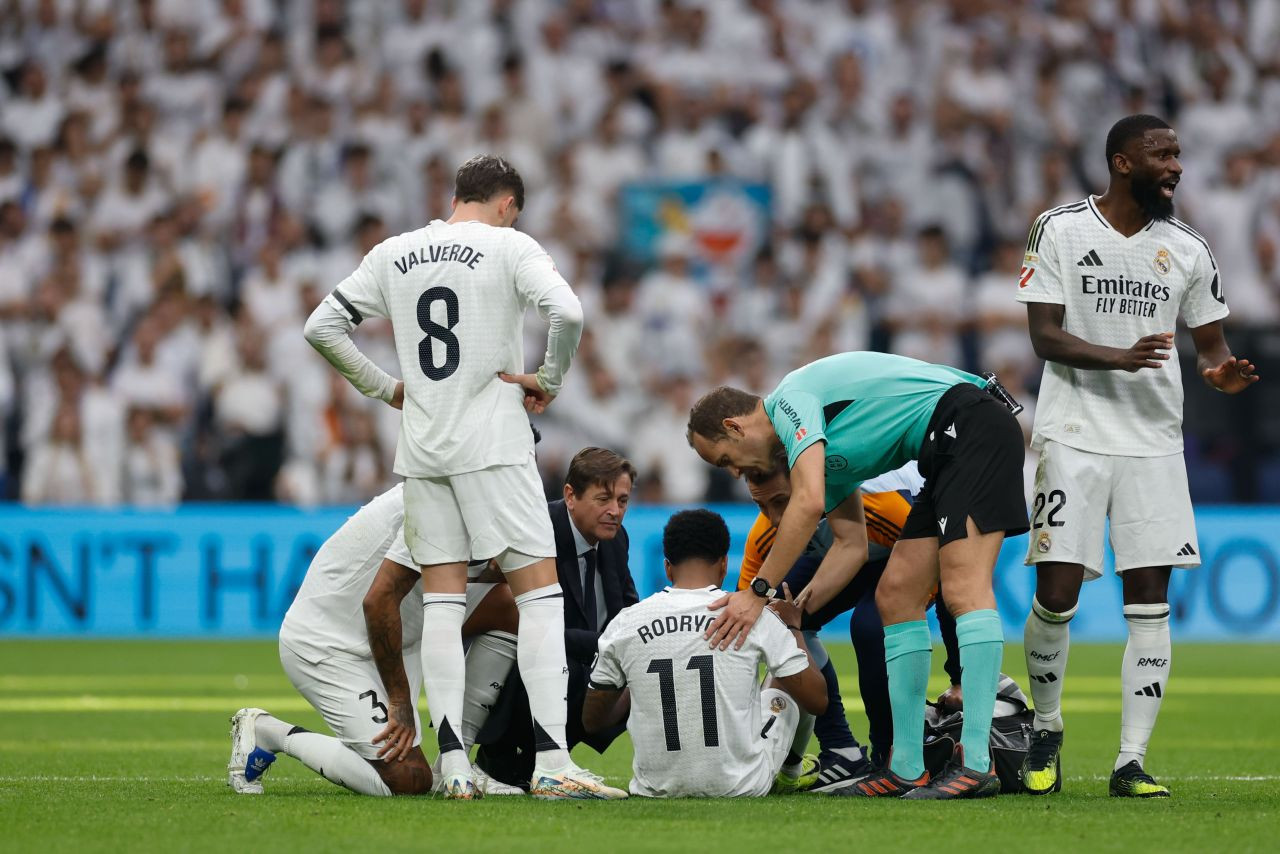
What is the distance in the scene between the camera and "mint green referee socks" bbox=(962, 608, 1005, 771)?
6270mm

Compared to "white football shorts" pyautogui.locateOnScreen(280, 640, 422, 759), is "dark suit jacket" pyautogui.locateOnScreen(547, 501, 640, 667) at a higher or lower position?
higher

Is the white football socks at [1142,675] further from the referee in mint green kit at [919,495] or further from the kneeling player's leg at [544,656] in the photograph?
the kneeling player's leg at [544,656]

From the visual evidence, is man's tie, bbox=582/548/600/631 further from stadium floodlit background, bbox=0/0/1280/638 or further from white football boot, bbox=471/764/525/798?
stadium floodlit background, bbox=0/0/1280/638

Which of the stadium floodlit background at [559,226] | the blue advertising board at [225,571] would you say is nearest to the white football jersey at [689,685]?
the stadium floodlit background at [559,226]

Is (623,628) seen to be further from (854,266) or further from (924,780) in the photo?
(854,266)

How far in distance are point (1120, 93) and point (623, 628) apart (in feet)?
46.3

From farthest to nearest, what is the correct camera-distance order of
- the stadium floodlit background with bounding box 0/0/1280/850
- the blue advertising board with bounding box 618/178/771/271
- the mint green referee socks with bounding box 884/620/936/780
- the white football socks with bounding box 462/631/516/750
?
the blue advertising board with bounding box 618/178/771/271 → the stadium floodlit background with bounding box 0/0/1280/850 → the white football socks with bounding box 462/631/516/750 → the mint green referee socks with bounding box 884/620/936/780

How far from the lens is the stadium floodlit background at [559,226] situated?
14930 millimetres

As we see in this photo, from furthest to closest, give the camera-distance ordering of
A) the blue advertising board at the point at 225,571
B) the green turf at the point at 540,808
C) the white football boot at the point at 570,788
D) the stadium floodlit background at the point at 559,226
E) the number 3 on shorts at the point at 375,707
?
1. the stadium floodlit background at the point at 559,226
2. the blue advertising board at the point at 225,571
3. the number 3 on shorts at the point at 375,707
4. the white football boot at the point at 570,788
5. the green turf at the point at 540,808

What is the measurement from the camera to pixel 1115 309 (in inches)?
269

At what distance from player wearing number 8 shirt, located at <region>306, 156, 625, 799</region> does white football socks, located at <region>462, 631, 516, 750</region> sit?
45 cm

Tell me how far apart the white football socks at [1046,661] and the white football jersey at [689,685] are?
1.03 m

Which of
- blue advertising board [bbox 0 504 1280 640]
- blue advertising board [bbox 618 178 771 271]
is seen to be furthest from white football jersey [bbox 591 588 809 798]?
blue advertising board [bbox 618 178 771 271]

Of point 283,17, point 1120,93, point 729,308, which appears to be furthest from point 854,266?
point 283,17
